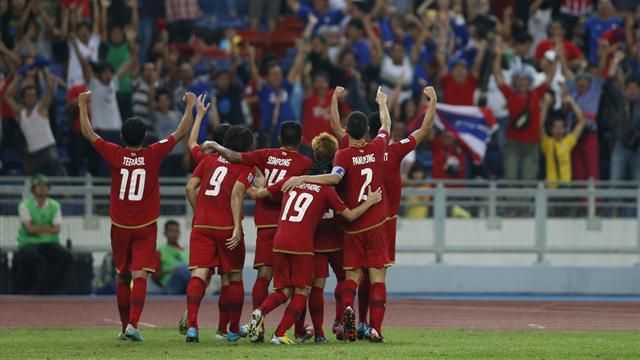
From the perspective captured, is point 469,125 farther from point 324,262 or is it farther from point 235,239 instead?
point 235,239

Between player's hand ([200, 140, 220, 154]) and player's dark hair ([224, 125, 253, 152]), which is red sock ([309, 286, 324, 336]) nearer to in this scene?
player's dark hair ([224, 125, 253, 152])

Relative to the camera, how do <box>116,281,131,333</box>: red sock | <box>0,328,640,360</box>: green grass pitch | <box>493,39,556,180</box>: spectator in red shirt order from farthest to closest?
<box>493,39,556,180</box>: spectator in red shirt → <box>116,281,131,333</box>: red sock → <box>0,328,640,360</box>: green grass pitch

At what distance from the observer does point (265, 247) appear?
58.8 ft

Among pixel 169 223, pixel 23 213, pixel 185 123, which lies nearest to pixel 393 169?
pixel 185 123

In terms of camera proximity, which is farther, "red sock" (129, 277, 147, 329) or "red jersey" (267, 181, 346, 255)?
"red sock" (129, 277, 147, 329)

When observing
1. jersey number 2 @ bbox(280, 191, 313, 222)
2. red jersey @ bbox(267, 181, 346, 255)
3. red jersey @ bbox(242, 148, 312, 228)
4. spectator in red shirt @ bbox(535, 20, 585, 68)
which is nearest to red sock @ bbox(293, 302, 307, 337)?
red jersey @ bbox(267, 181, 346, 255)

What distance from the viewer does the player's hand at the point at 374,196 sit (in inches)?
688

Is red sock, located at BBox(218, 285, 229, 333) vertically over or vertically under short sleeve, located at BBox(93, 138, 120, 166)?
under

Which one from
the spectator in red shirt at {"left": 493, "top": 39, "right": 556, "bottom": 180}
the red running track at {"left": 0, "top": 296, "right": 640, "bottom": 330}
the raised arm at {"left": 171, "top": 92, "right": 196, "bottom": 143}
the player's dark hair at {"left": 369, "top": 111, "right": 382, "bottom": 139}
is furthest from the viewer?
the spectator in red shirt at {"left": 493, "top": 39, "right": 556, "bottom": 180}

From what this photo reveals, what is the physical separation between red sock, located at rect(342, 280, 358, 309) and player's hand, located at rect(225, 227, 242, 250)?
1171 millimetres

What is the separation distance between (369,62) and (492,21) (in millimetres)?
2749

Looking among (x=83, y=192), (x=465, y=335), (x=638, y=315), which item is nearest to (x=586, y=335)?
(x=465, y=335)

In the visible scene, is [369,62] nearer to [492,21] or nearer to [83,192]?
[492,21]

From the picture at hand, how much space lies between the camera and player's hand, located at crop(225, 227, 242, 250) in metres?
17.6
